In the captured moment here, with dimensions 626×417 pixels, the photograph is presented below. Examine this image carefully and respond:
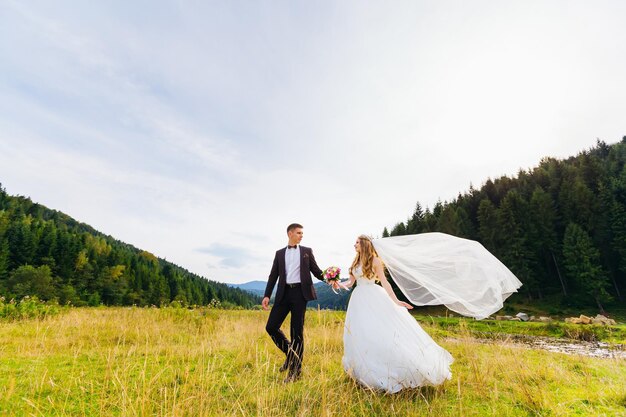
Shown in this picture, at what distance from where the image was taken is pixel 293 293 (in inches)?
215

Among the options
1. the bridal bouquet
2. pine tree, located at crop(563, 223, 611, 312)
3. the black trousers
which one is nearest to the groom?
the black trousers

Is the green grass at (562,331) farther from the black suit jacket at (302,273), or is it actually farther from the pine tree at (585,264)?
the pine tree at (585,264)

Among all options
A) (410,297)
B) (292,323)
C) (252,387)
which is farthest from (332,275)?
(252,387)

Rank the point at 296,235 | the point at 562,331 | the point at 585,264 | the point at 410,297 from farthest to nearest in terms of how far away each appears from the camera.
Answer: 1. the point at 585,264
2. the point at 562,331
3. the point at 410,297
4. the point at 296,235

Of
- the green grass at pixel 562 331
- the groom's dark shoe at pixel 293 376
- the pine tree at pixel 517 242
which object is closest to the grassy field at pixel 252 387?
the groom's dark shoe at pixel 293 376

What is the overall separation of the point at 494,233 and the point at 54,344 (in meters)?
51.3

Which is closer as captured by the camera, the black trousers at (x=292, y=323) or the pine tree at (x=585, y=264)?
the black trousers at (x=292, y=323)

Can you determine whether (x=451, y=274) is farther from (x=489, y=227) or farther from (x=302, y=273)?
(x=489, y=227)

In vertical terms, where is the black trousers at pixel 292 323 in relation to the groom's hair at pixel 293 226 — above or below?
below

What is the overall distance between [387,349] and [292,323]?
69.1 inches

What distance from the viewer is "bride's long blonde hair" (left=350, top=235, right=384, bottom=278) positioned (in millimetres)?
5257

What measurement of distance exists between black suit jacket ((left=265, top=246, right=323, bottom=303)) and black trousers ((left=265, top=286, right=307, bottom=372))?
10 centimetres

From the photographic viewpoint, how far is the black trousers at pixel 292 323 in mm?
5289

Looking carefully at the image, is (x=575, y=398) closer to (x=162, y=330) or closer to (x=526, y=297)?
(x=162, y=330)
